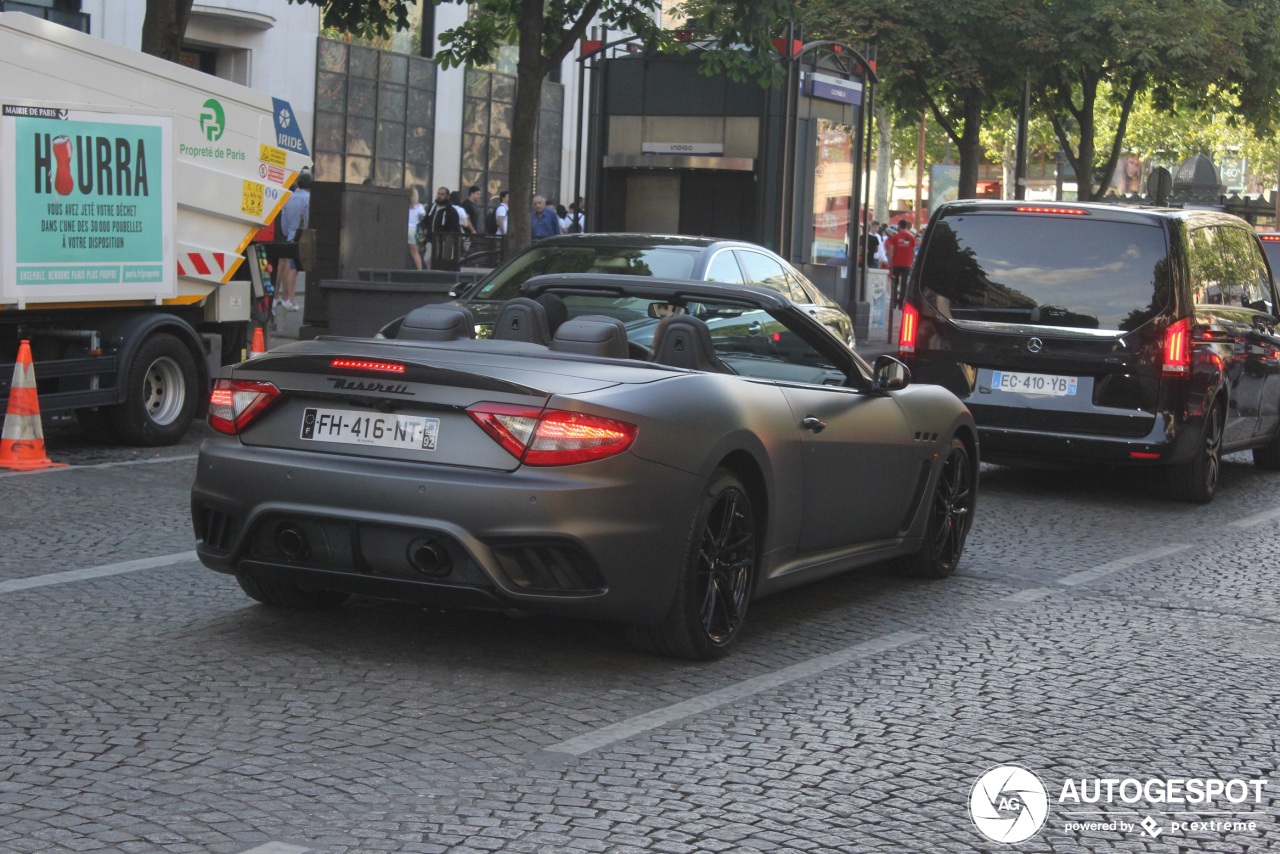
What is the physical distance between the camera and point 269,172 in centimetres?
1359

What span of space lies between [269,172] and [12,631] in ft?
25.6

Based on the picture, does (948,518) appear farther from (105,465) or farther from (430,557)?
(105,465)

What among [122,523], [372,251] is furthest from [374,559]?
[372,251]

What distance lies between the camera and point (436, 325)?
6645mm

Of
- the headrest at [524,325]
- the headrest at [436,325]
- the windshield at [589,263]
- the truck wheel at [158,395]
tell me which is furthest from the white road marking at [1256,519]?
the truck wheel at [158,395]

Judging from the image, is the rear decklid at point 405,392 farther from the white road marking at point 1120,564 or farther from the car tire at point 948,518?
the white road marking at point 1120,564

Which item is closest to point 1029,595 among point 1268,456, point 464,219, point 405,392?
point 405,392

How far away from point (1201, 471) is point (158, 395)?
23.5ft

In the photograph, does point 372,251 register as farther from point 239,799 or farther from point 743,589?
point 239,799

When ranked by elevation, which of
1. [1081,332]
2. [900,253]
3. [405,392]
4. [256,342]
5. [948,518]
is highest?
Result: [900,253]

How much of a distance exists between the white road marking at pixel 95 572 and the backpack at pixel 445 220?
846 inches

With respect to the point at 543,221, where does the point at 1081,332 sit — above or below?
below

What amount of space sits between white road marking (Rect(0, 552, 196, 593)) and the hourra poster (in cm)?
390

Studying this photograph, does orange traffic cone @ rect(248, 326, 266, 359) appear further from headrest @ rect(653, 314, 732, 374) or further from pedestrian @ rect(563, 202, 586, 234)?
pedestrian @ rect(563, 202, 586, 234)
